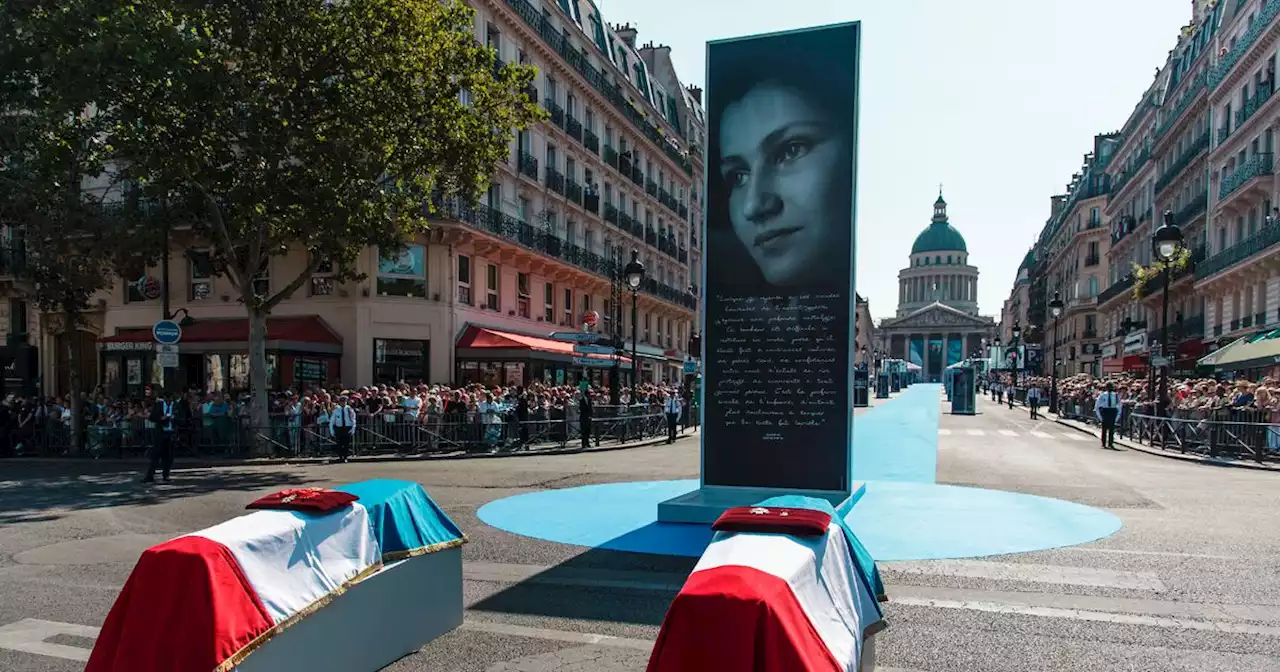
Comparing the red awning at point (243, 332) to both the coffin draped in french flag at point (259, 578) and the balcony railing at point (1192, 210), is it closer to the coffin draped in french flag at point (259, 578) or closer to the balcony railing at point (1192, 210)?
the coffin draped in french flag at point (259, 578)

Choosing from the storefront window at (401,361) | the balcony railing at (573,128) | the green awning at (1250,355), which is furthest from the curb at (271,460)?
the balcony railing at (573,128)

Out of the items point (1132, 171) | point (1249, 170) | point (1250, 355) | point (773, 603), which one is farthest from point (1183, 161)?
point (773, 603)

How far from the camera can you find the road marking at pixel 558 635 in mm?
5695

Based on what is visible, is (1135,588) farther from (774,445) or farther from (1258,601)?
(774,445)

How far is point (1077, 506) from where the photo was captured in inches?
457

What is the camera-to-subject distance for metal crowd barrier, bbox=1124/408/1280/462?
1867 cm

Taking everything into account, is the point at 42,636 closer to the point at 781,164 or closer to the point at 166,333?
the point at 781,164

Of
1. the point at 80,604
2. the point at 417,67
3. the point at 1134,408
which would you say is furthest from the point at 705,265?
the point at 1134,408

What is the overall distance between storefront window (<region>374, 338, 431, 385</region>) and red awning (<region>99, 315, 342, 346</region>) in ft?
4.57

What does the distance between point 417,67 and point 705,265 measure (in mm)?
11439

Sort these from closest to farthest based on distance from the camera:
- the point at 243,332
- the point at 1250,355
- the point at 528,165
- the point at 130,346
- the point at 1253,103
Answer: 1. the point at 1250,355
2. the point at 243,332
3. the point at 130,346
4. the point at 1253,103
5. the point at 528,165

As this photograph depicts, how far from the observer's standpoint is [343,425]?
18.8 metres

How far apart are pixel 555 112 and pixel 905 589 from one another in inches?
1243

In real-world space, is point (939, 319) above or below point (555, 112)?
below
